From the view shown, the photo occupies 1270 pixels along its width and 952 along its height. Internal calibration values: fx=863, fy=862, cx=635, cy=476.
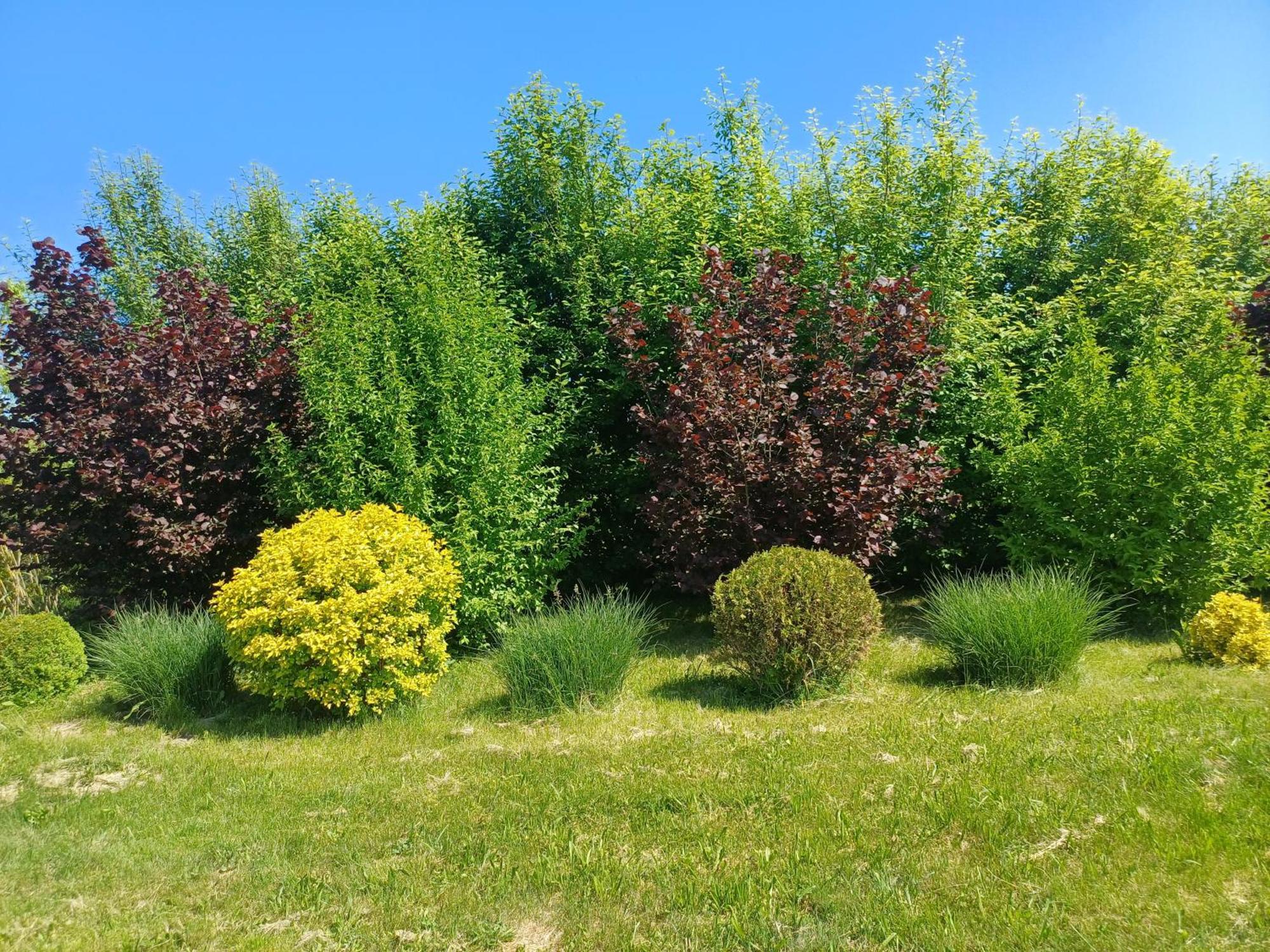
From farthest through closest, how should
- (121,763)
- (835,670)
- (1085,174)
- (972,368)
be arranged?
(1085,174) < (972,368) < (835,670) < (121,763)

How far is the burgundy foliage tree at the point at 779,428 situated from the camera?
717 cm

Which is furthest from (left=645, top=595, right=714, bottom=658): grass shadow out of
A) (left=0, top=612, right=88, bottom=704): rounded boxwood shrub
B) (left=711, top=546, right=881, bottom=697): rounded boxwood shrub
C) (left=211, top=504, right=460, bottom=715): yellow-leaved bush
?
(left=0, top=612, right=88, bottom=704): rounded boxwood shrub

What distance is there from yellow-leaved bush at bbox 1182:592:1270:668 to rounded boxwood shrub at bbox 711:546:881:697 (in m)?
2.30

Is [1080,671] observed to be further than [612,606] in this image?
No

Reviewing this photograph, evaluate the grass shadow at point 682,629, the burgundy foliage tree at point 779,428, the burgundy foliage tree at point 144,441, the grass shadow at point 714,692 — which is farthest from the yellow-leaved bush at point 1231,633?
the burgundy foliage tree at point 144,441

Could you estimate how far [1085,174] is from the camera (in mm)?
10484

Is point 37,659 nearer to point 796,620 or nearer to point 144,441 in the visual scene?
point 144,441

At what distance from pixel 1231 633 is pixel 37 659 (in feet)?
29.7

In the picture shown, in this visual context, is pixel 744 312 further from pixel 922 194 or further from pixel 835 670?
pixel 835 670

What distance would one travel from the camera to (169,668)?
6.51 metres

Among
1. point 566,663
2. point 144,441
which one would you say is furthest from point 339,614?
point 144,441

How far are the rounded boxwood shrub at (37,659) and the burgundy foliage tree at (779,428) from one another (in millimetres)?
4986

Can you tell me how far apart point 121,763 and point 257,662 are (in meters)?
0.98

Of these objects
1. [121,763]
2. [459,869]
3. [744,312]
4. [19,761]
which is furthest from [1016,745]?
[19,761]
